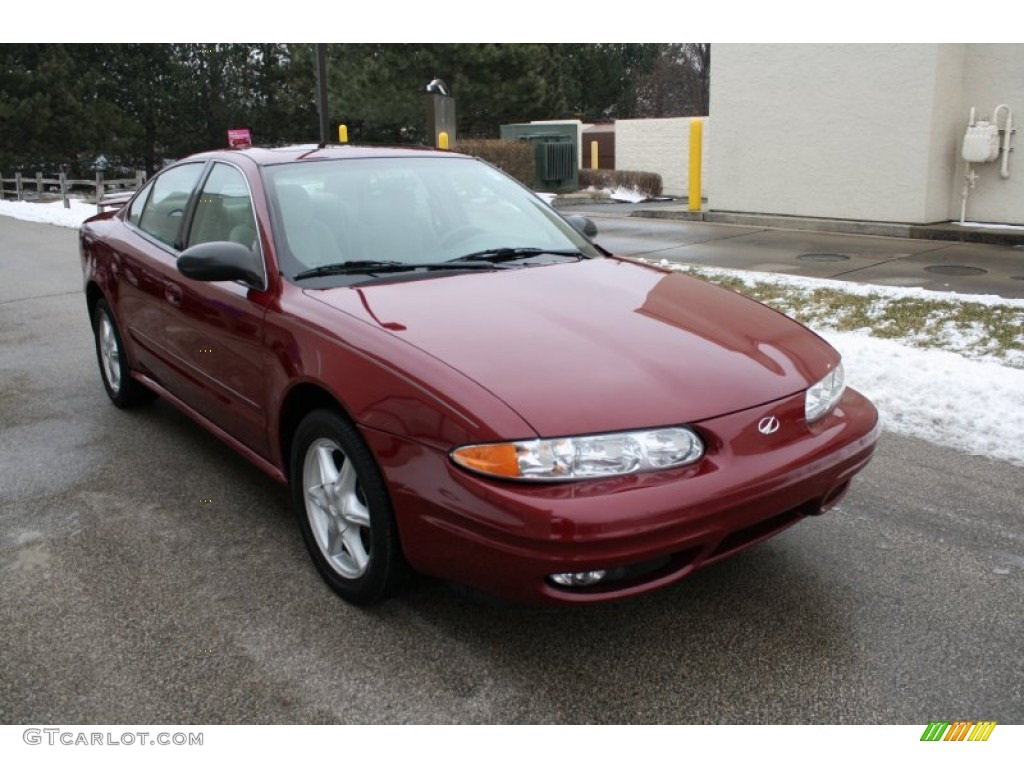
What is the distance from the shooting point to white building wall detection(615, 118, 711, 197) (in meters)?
21.1

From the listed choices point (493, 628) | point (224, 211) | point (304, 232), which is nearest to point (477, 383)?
point (493, 628)

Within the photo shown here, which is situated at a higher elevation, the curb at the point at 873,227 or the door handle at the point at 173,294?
the door handle at the point at 173,294

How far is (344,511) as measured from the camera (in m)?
3.07

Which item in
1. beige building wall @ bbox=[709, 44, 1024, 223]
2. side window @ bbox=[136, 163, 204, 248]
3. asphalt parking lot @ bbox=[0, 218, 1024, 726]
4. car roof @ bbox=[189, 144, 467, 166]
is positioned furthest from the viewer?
beige building wall @ bbox=[709, 44, 1024, 223]

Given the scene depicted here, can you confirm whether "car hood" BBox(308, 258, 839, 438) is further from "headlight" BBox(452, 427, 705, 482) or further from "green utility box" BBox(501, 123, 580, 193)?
"green utility box" BBox(501, 123, 580, 193)

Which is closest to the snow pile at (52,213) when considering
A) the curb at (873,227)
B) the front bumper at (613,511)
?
the curb at (873,227)

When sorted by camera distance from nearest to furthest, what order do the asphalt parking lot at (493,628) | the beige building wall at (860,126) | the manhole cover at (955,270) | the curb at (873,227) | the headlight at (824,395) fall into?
1. the asphalt parking lot at (493,628)
2. the headlight at (824,395)
3. the manhole cover at (955,270)
4. the curb at (873,227)
5. the beige building wall at (860,126)

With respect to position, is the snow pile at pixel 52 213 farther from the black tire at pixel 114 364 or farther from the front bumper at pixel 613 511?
the front bumper at pixel 613 511

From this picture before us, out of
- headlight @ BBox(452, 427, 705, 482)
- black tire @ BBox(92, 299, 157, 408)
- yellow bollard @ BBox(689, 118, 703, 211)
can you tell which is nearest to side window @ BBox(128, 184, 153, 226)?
black tire @ BBox(92, 299, 157, 408)

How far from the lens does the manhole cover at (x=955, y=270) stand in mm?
8938

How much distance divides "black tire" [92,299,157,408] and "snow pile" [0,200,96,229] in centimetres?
1330

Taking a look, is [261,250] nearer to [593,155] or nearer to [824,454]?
[824,454]

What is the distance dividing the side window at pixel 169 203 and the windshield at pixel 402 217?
82 cm

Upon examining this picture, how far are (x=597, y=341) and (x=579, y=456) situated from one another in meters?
0.56
